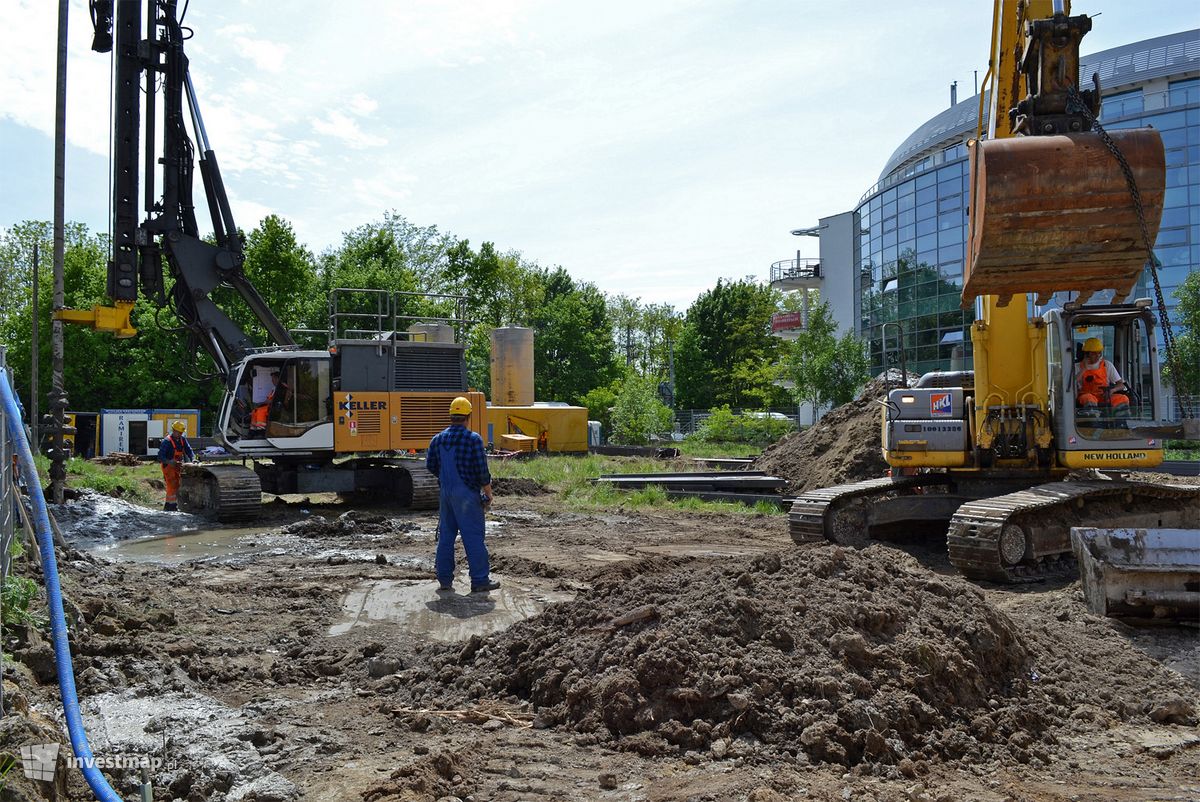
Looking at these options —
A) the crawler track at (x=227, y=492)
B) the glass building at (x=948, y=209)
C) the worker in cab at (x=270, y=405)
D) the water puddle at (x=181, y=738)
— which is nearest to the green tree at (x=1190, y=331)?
the glass building at (x=948, y=209)

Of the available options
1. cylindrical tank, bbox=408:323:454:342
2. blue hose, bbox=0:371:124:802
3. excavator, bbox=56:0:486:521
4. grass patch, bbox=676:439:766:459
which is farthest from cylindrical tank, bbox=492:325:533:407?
blue hose, bbox=0:371:124:802

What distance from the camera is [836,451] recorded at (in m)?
17.8

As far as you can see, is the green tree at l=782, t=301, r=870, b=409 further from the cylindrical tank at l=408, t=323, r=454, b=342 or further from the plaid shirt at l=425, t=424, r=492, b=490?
the plaid shirt at l=425, t=424, r=492, b=490

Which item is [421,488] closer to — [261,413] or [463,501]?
[261,413]

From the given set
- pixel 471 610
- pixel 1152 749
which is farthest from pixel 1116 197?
pixel 471 610

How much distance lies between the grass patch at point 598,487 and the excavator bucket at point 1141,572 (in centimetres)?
893

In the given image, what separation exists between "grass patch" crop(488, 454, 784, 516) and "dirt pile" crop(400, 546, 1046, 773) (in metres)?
10.6

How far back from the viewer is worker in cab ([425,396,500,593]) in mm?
8703

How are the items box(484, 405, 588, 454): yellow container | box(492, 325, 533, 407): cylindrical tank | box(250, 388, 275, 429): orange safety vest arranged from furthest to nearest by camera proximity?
1. box(492, 325, 533, 407): cylindrical tank
2. box(484, 405, 588, 454): yellow container
3. box(250, 388, 275, 429): orange safety vest

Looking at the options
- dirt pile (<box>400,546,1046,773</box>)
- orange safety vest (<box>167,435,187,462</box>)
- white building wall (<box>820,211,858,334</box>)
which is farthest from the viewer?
white building wall (<box>820,211,858,334</box>)

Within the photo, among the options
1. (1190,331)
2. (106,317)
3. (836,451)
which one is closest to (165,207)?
(106,317)

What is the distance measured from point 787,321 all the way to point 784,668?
170 ft

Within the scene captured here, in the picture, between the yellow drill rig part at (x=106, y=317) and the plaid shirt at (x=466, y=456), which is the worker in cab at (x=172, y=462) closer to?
the yellow drill rig part at (x=106, y=317)

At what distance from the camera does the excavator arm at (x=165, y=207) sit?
15.0 m
